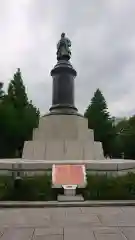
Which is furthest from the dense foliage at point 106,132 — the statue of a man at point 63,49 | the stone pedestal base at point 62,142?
the stone pedestal base at point 62,142

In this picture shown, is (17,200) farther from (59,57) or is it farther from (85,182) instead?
(59,57)

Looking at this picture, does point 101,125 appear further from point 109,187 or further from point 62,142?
point 109,187

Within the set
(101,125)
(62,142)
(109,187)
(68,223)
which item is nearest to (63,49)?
(62,142)

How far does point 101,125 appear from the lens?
4472 centimetres

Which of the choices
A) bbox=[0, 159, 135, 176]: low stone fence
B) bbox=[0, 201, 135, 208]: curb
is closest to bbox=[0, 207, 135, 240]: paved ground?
bbox=[0, 201, 135, 208]: curb

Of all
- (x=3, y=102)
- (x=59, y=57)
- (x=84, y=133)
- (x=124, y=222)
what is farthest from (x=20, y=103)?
(x=124, y=222)

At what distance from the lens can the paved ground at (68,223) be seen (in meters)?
5.41

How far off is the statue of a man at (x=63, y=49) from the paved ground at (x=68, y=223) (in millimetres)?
12893

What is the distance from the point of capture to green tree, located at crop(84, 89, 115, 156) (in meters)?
44.2

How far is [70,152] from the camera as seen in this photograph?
15273 mm

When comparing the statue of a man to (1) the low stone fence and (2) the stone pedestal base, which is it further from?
(1) the low stone fence

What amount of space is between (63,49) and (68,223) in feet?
48.3

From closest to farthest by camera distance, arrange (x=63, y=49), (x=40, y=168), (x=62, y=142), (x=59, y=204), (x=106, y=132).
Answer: (x=59, y=204) < (x=40, y=168) < (x=62, y=142) < (x=63, y=49) < (x=106, y=132)

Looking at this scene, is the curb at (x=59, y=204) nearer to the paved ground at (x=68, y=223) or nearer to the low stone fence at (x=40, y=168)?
the paved ground at (x=68, y=223)
